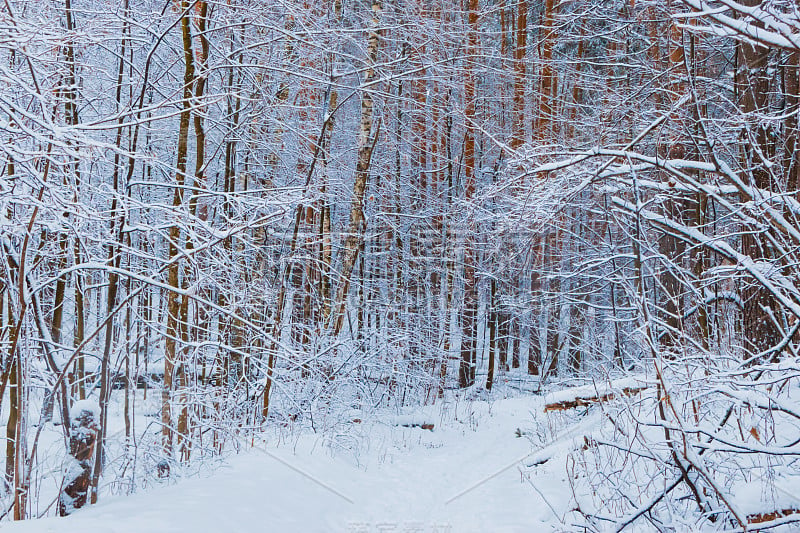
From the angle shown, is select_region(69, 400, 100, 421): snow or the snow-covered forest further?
select_region(69, 400, 100, 421): snow

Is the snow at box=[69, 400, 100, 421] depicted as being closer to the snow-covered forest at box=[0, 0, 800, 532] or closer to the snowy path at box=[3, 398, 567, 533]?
the snow-covered forest at box=[0, 0, 800, 532]

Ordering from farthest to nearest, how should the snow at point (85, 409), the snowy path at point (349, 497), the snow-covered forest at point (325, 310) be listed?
1. the snow at point (85, 409)
2. the snowy path at point (349, 497)
3. the snow-covered forest at point (325, 310)

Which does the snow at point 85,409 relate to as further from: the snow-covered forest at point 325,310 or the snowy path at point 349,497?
the snowy path at point 349,497

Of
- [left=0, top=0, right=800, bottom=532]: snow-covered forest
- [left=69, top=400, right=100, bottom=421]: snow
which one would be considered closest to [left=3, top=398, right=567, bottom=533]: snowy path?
[left=0, top=0, right=800, bottom=532]: snow-covered forest

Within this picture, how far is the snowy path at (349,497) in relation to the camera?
3744 millimetres

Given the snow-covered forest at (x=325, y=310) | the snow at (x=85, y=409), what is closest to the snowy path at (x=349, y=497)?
the snow-covered forest at (x=325, y=310)

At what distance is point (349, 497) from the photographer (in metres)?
5.86

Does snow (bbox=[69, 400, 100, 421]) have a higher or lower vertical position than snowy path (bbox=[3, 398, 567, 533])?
higher

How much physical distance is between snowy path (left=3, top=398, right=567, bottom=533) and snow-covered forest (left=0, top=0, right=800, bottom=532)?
40 millimetres

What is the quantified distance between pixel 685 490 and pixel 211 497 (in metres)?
3.57

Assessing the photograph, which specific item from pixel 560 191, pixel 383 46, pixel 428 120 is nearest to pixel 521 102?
pixel 428 120

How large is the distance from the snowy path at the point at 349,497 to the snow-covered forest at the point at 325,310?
0.13ft

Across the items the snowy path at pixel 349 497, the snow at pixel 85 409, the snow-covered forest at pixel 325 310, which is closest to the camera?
the snow-covered forest at pixel 325 310

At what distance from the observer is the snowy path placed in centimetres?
374
